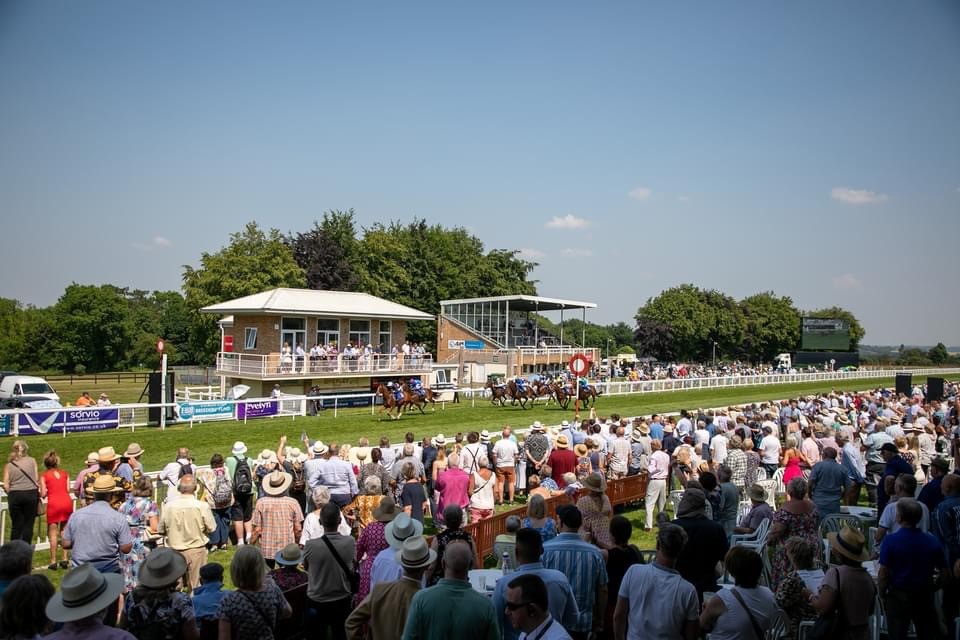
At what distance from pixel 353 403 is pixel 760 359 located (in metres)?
79.6

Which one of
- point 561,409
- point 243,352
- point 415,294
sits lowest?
point 561,409

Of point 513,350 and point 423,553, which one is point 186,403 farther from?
point 513,350

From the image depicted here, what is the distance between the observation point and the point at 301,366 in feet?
97.5

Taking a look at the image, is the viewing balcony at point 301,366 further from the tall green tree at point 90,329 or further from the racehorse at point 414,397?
the tall green tree at point 90,329

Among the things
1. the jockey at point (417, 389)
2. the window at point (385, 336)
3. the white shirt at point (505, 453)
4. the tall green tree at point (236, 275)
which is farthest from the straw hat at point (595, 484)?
the tall green tree at point (236, 275)

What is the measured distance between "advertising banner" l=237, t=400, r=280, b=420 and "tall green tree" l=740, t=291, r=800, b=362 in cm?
7759

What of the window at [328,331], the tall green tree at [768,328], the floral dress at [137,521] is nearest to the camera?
the floral dress at [137,521]

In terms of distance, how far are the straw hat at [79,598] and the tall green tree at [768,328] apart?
93.3 meters

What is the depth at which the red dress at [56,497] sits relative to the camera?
27.3ft

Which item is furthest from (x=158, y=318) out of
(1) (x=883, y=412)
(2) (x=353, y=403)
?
(1) (x=883, y=412)

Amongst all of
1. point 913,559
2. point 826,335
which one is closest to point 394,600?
point 913,559

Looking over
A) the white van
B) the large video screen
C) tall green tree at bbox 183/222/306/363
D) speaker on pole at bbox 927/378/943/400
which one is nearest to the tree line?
tall green tree at bbox 183/222/306/363

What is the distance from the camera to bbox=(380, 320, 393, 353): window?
1373 inches

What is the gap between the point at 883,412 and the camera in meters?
18.4
